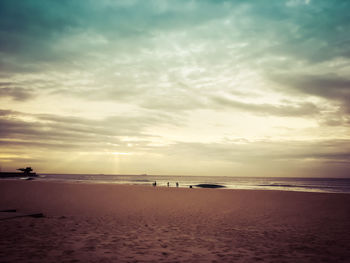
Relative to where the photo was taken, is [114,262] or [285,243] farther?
[285,243]

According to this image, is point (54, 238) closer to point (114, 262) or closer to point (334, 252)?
point (114, 262)

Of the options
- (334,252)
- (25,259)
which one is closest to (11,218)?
(25,259)

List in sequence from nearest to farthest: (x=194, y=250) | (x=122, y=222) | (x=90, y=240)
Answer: (x=194, y=250), (x=90, y=240), (x=122, y=222)

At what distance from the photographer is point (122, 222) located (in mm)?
13031

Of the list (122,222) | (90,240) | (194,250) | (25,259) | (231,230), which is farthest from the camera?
(122,222)

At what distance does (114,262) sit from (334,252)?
7.14m

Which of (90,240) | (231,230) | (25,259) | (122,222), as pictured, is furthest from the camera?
(122,222)

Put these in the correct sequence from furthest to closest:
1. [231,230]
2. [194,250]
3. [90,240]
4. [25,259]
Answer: [231,230] → [90,240] → [194,250] → [25,259]

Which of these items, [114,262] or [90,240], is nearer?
[114,262]

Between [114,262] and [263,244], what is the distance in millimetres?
5476

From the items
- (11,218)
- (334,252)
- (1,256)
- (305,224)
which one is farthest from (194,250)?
(11,218)

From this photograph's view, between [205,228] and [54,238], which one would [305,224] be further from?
[54,238]

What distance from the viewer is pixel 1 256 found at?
22.7 feet

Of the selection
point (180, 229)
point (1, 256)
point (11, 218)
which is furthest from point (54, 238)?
point (180, 229)
